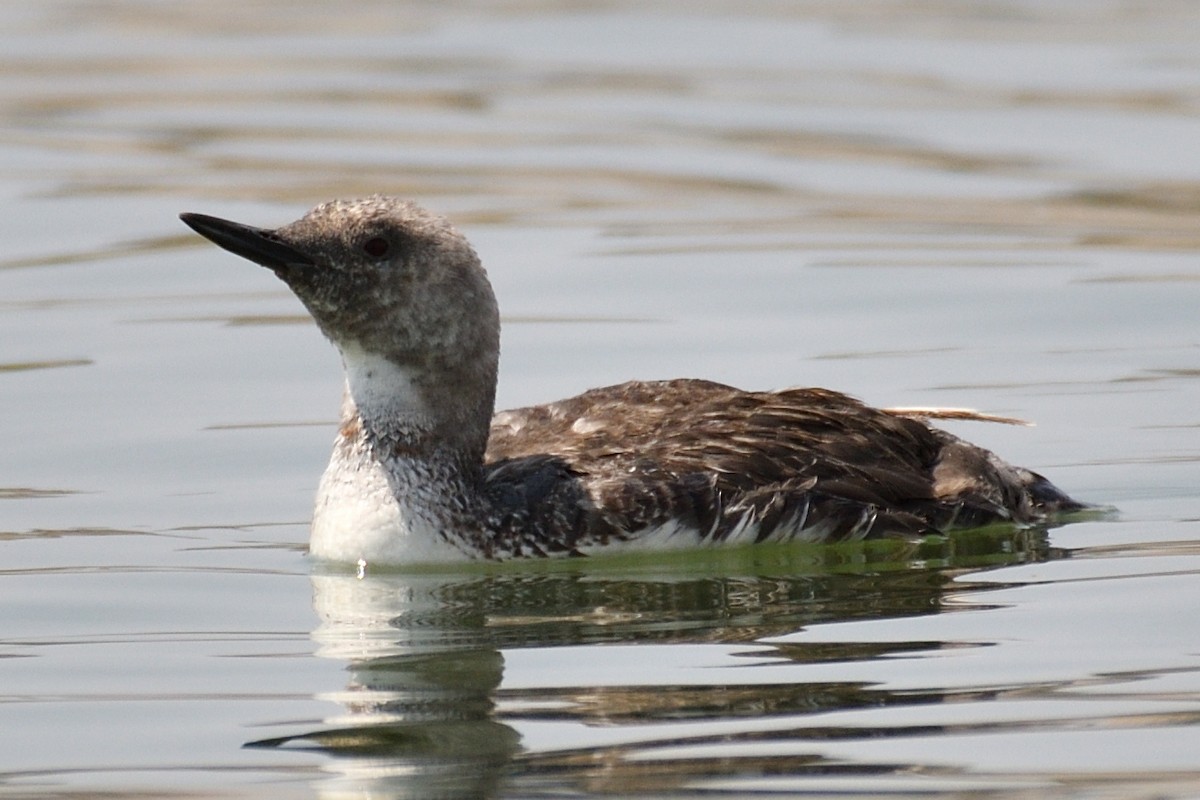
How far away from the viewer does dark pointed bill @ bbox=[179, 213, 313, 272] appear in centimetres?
805

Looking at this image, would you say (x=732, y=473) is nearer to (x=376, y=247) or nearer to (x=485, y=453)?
(x=485, y=453)

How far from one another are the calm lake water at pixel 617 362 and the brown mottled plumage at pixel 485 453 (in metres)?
0.16

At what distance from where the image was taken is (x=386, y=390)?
8562 millimetres

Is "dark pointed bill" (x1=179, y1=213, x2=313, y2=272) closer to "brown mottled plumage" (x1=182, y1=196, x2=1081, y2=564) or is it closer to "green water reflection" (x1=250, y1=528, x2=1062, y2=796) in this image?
"brown mottled plumage" (x1=182, y1=196, x2=1081, y2=564)

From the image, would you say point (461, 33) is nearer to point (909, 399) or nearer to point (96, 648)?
point (909, 399)

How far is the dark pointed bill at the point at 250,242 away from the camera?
26.4 ft

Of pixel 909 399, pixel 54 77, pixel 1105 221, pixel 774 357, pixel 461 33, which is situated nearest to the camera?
pixel 909 399

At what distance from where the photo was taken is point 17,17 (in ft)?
77.2

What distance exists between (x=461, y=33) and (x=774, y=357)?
11360 mm

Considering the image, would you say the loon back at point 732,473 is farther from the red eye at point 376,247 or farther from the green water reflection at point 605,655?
the red eye at point 376,247

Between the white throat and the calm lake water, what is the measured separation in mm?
604

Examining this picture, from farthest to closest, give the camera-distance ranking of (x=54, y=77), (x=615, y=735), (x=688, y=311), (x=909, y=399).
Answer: (x=54, y=77)
(x=688, y=311)
(x=909, y=399)
(x=615, y=735)

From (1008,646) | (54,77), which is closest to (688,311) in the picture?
(1008,646)

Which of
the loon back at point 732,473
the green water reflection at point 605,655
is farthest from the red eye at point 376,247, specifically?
the green water reflection at point 605,655
